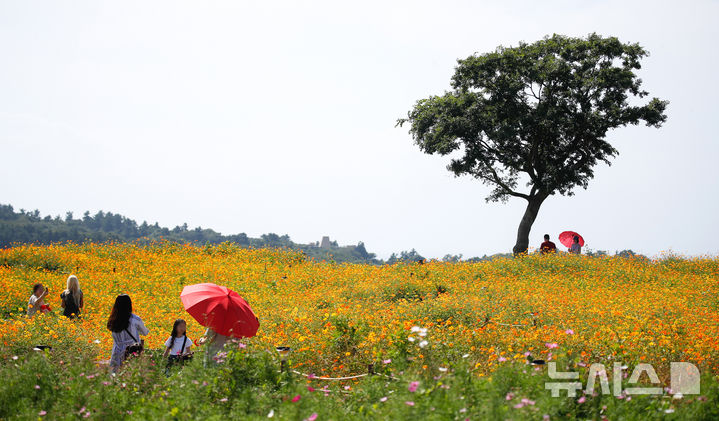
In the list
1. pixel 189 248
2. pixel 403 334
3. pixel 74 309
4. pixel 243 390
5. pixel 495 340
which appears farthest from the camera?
pixel 189 248

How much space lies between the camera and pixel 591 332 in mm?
9375

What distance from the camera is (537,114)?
76.6 ft

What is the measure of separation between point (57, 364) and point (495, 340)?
6.95 m

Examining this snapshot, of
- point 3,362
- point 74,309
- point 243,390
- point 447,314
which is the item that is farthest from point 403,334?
point 74,309

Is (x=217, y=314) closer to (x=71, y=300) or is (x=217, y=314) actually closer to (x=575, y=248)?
(x=71, y=300)

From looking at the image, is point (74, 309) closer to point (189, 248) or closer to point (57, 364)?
point (57, 364)

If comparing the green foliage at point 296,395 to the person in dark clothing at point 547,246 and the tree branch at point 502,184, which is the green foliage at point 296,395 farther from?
the tree branch at point 502,184

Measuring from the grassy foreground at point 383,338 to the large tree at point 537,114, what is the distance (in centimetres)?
671

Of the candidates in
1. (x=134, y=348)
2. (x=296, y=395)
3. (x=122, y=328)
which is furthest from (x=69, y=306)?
(x=296, y=395)

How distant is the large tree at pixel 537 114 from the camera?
23.3m

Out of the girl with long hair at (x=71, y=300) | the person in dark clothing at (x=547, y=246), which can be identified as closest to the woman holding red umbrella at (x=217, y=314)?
the girl with long hair at (x=71, y=300)

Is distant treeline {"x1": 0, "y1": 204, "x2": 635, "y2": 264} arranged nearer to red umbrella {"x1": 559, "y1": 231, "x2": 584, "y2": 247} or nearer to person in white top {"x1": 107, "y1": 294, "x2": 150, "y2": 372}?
red umbrella {"x1": 559, "y1": 231, "x2": 584, "y2": 247}

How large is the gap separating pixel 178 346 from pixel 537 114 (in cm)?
1959

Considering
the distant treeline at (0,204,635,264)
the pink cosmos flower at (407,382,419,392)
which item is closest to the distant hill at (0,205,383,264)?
the distant treeline at (0,204,635,264)
